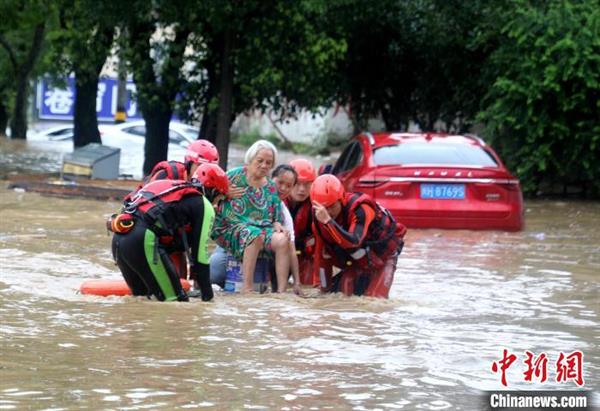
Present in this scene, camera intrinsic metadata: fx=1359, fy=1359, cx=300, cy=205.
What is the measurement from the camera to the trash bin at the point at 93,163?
2294cm

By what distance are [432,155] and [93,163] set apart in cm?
830

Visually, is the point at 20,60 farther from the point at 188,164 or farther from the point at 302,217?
the point at 188,164

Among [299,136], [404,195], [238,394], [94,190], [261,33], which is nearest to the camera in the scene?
[238,394]

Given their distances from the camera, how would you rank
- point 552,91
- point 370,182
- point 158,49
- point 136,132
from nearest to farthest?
point 370,182 < point 552,91 < point 158,49 < point 136,132

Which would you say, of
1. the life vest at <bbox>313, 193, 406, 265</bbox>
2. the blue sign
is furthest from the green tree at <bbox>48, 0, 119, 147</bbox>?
the blue sign

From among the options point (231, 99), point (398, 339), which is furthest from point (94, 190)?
point (398, 339)

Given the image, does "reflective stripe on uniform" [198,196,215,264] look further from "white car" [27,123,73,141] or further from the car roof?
"white car" [27,123,73,141]

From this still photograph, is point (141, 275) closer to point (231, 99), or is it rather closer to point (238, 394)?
point (238, 394)

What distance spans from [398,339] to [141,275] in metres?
2.00

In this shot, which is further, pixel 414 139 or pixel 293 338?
pixel 414 139

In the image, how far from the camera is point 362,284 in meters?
10.7

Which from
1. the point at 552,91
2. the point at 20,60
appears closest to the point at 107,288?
the point at 552,91

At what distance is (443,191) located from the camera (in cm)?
1593

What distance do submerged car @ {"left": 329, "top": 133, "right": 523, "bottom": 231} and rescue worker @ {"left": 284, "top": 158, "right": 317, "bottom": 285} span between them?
443 cm
